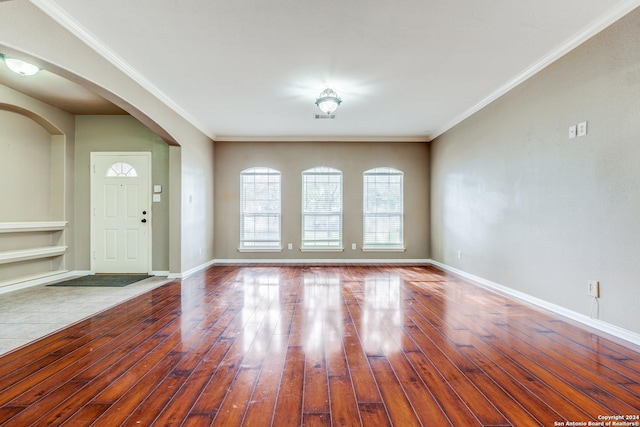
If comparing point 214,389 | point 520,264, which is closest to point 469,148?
point 520,264

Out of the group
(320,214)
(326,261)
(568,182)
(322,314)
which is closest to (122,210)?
(320,214)

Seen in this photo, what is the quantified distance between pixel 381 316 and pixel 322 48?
2.91m

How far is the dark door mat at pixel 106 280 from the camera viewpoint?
4680 mm

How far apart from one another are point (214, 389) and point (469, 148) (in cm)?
516

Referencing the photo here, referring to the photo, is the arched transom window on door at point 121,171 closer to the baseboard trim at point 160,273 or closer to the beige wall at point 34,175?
the beige wall at point 34,175

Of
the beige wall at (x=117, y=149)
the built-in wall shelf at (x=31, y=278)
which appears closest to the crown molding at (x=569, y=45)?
the beige wall at (x=117, y=149)

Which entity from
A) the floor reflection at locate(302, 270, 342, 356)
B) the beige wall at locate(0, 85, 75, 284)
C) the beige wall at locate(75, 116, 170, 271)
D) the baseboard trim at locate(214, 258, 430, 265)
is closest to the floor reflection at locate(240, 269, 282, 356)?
the floor reflection at locate(302, 270, 342, 356)

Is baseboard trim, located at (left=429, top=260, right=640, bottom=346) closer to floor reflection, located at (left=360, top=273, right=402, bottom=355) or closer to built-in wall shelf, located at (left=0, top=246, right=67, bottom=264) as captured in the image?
floor reflection, located at (left=360, top=273, right=402, bottom=355)

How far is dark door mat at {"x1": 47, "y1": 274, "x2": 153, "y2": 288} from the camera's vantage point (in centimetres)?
468

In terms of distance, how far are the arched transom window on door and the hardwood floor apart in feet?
9.04

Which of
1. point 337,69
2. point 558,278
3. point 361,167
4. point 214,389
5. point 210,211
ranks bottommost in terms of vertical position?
point 214,389

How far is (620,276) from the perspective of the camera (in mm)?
2646

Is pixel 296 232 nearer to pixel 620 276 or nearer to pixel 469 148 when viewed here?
pixel 469 148

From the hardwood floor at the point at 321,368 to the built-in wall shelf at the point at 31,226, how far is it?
2267 millimetres
